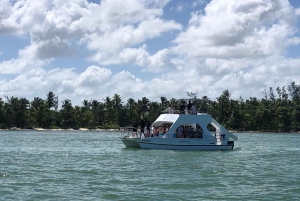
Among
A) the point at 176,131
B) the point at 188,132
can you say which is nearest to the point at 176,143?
the point at 176,131

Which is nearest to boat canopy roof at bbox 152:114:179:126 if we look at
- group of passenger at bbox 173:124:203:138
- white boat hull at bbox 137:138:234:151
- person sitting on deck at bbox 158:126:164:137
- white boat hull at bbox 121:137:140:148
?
person sitting on deck at bbox 158:126:164:137

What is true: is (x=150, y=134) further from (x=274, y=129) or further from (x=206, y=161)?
(x=274, y=129)

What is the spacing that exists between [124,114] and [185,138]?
9743cm

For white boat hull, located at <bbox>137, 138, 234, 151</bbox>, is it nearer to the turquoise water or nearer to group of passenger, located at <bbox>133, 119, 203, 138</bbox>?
group of passenger, located at <bbox>133, 119, 203, 138</bbox>

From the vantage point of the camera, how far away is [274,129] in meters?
140

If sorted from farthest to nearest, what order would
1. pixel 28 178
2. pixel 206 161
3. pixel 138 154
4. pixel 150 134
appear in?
→ pixel 150 134 → pixel 138 154 → pixel 206 161 → pixel 28 178

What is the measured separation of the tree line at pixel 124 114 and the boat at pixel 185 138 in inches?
3344

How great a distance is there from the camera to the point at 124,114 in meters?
142

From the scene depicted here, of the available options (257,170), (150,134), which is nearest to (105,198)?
(257,170)

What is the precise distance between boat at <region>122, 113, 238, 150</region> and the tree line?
84949 millimetres

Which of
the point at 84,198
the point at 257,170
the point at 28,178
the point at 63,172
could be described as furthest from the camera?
the point at 257,170

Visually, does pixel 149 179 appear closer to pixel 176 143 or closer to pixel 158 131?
pixel 176 143

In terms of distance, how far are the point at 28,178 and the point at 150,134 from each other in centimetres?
2245

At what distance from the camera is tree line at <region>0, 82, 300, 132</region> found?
13512cm
